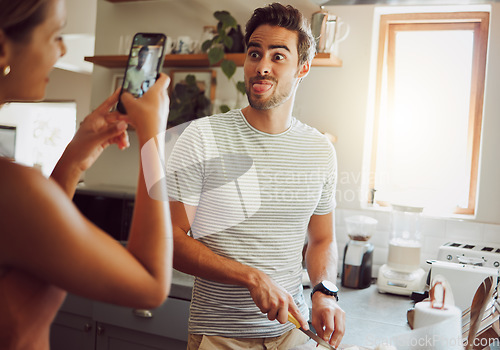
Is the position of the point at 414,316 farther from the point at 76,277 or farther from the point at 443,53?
the point at 443,53

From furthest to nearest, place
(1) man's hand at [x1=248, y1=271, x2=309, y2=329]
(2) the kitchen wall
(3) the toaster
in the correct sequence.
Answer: (2) the kitchen wall < (3) the toaster < (1) man's hand at [x1=248, y1=271, x2=309, y2=329]

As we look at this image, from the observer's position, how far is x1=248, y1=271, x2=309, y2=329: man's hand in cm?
95

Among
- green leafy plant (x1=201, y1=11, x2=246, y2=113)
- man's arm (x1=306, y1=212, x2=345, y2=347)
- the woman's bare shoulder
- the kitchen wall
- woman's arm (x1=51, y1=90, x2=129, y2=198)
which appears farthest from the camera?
green leafy plant (x1=201, y1=11, x2=246, y2=113)

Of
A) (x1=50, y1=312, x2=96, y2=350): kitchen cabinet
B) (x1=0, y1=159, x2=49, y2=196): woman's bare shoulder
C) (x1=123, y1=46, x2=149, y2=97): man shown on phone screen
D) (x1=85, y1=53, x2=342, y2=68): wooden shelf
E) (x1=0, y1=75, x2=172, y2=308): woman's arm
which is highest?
(x1=85, y1=53, x2=342, y2=68): wooden shelf

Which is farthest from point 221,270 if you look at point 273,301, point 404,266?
point 404,266

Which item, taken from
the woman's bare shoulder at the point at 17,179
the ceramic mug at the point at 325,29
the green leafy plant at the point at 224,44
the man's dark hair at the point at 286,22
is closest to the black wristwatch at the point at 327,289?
the man's dark hair at the point at 286,22

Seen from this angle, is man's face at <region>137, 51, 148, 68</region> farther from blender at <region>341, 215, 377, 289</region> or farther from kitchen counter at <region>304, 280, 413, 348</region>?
blender at <region>341, 215, 377, 289</region>

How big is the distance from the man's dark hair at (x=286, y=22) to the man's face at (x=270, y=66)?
13mm

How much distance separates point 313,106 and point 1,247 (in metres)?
1.92

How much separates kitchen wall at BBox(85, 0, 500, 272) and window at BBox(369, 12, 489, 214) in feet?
0.27

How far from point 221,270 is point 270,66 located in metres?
0.49

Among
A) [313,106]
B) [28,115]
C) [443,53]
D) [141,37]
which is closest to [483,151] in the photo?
[443,53]

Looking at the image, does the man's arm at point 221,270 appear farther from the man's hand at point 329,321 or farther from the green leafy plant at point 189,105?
the green leafy plant at point 189,105

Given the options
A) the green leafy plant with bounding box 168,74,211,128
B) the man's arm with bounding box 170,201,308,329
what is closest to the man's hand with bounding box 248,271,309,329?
the man's arm with bounding box 170,201,308,329
